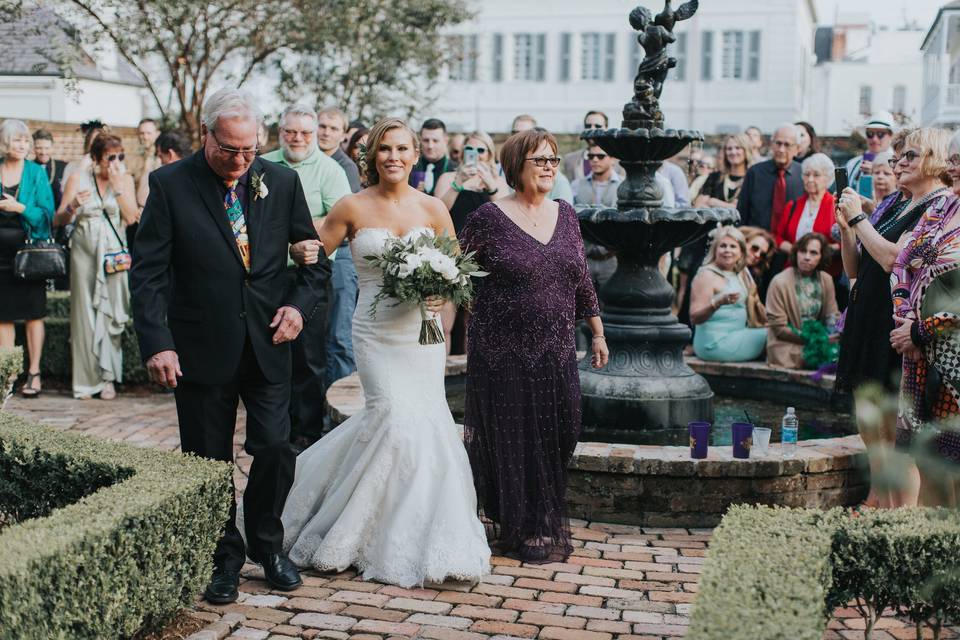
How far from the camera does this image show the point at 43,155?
11.7m

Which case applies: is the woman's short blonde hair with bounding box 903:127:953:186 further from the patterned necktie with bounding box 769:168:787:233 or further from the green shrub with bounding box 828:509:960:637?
the patterned necktie with bounding box 769:168:787:233

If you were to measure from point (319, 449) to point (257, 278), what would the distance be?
1.22m

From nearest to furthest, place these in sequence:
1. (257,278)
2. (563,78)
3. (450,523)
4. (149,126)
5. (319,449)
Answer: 1. (257,278)
2. (450,523)
3. (319,449)
4. (149,126)
5. (563,78)

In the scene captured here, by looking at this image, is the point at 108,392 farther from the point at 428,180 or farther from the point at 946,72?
the point at 946,72

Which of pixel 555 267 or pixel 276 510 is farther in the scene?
pixel 555 267

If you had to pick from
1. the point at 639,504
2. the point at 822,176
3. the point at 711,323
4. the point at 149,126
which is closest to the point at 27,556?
the point at 639,504

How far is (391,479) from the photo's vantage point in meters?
5.12

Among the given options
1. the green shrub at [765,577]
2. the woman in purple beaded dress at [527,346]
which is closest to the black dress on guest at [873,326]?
the woman in purple beaded dress at [527,346]

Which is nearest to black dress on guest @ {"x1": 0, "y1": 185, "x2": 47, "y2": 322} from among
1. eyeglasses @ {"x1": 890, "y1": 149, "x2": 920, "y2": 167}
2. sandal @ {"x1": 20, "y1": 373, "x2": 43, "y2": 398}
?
sandal @ {"x1": 20, "y1": 373, "x2": 43, "y2": 398}

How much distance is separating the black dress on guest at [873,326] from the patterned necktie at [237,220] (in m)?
3.31

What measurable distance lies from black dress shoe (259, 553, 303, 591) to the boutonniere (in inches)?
64.2

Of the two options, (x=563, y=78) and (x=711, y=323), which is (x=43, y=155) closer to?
(x=711, y=323)

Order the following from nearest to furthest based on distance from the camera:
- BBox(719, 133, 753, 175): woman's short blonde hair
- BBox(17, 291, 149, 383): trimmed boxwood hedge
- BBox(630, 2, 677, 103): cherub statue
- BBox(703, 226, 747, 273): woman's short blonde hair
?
BBox(630, 2, 677, 103): cherub statue < BBox(703, 226, 747, 273): woman's short blonde hair < BBox(17, 291, 149, 383): trimmed boxwood hedge < BBox(719, 133, 753, 175): woman's short blonde hair

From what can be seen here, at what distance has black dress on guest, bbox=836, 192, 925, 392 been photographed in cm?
578
